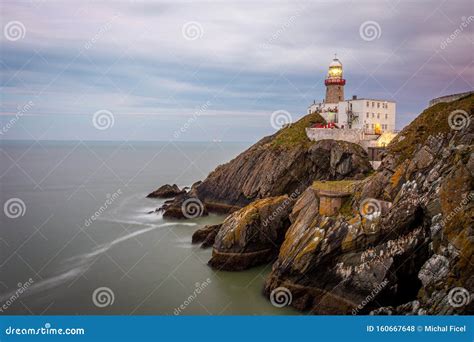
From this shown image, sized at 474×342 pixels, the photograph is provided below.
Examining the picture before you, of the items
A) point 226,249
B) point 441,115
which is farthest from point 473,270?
point 226,249

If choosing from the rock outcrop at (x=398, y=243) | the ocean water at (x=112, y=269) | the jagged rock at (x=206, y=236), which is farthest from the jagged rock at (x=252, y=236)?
the jagged rock at (x=206, y=236)

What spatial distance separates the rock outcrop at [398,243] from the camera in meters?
18.9

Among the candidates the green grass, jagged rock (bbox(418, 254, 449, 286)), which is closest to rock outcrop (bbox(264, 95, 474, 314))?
jagged rock (bbox(418, 254, 449, 286))

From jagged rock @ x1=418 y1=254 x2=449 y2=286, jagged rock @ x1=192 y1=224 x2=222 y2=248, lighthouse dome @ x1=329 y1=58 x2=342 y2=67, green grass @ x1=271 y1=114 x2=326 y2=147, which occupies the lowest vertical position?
jagged rock @ x1=192 y1=224 x2=222 y2=248

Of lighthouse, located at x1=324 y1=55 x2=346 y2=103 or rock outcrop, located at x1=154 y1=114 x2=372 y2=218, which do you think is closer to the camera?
rock outcrop, located at x1=154 y1=114 x2=372 y2=218

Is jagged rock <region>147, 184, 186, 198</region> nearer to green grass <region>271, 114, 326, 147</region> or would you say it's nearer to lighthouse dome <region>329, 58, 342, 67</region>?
green grass <region>271, 114, 326, 147</region>

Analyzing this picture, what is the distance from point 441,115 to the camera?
96.9 ft

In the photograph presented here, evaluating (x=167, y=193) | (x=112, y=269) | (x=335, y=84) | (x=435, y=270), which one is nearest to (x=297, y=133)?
(x=335, y=84)

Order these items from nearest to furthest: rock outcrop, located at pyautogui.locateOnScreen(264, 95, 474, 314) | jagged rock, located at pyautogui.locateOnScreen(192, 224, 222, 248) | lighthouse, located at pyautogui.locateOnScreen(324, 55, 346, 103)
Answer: rock outcrop, located at pyautogui.locateOnScreen(264, 95, 474, 314) < jagged rock, located at pyautogui.locateOnScreen(192, 224, 222, 248) < lighthouse, located at pyautogui.locateOnScreen(324, 55, 346, 103)

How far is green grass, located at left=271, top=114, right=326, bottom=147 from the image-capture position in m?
51.2

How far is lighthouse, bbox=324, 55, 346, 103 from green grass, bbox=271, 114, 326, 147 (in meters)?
5.46

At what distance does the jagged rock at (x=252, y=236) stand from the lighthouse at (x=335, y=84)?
34605 millimetres

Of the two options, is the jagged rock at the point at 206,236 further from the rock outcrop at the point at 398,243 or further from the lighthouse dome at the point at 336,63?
the lighthouse dome at the point at 336,63

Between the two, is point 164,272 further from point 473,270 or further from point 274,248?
point 473,270
